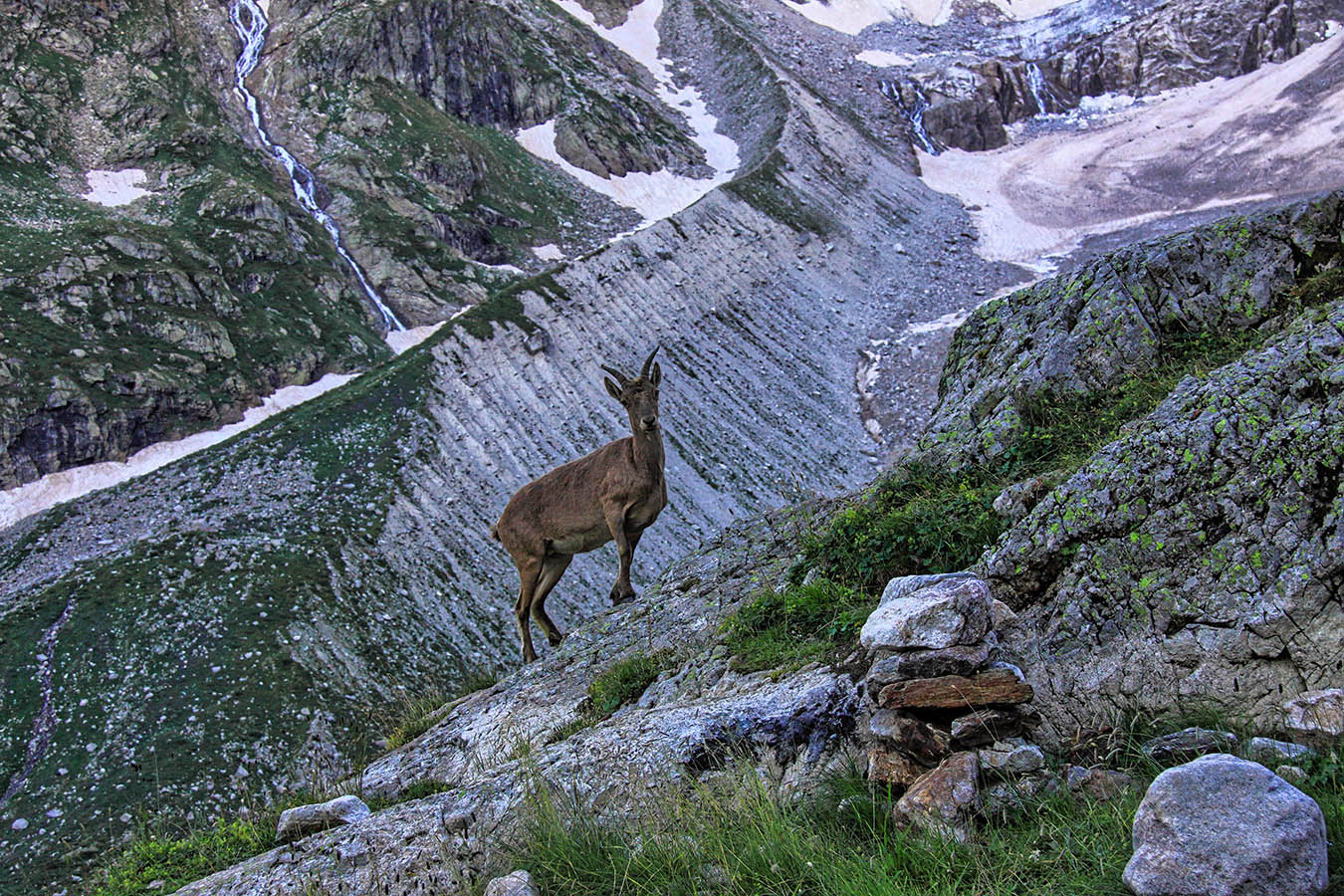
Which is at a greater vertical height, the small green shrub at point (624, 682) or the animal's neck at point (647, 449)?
the animal's neck at point (647, 449)

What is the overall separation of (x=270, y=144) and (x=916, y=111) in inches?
2795

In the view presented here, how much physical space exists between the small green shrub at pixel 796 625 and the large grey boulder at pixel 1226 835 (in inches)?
117

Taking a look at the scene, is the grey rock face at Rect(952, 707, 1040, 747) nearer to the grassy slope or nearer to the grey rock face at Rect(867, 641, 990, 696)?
the grey rock face at Rect(867, 641, 990, 696)

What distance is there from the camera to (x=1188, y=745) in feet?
13.8

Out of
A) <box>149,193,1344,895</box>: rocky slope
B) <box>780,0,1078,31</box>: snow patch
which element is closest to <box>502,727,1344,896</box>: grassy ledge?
<box>149,193,1344,895</box>: rocky slope

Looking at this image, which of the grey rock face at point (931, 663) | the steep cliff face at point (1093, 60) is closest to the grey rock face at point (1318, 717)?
the grey rock face at point (931, 663)

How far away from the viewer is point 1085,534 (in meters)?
5.78

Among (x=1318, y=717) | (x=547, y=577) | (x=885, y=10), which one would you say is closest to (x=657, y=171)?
(x=885, y=10)

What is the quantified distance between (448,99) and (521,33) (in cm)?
1607

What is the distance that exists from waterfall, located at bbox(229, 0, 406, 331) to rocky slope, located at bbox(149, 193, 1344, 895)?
57171 mm

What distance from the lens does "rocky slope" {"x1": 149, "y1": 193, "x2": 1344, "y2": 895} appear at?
15.7 feet

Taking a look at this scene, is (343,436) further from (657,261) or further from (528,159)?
(528,159)

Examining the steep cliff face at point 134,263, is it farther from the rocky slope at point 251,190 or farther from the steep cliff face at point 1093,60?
the steep cliff face at point 1093,60

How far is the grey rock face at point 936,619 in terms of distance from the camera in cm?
503
